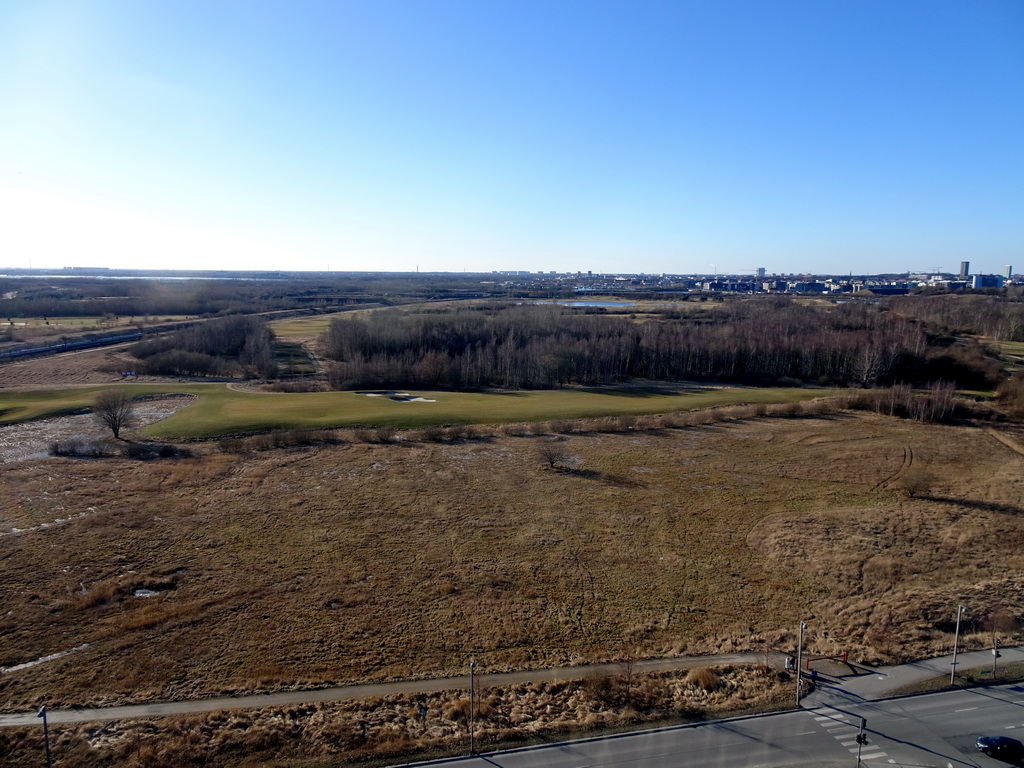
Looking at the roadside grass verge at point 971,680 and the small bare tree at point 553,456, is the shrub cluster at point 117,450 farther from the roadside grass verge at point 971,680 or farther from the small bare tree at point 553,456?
the roadside grass verge at point 971,680

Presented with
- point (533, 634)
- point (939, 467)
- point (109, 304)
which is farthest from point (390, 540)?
point (109, 304)

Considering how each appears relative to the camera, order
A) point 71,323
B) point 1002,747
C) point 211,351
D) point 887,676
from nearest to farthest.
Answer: point 1002,747
point 887,676
point 211,351
point 71,323

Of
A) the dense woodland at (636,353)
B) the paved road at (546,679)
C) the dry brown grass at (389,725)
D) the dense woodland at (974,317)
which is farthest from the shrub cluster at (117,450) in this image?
the dense woodland at (974,317)

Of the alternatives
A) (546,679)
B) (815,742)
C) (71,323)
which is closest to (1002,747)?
(815,742)

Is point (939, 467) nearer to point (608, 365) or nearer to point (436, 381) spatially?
point (608, 365)

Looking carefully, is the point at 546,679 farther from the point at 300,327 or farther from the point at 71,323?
the point at 71,323

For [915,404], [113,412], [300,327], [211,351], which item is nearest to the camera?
[113,412]
